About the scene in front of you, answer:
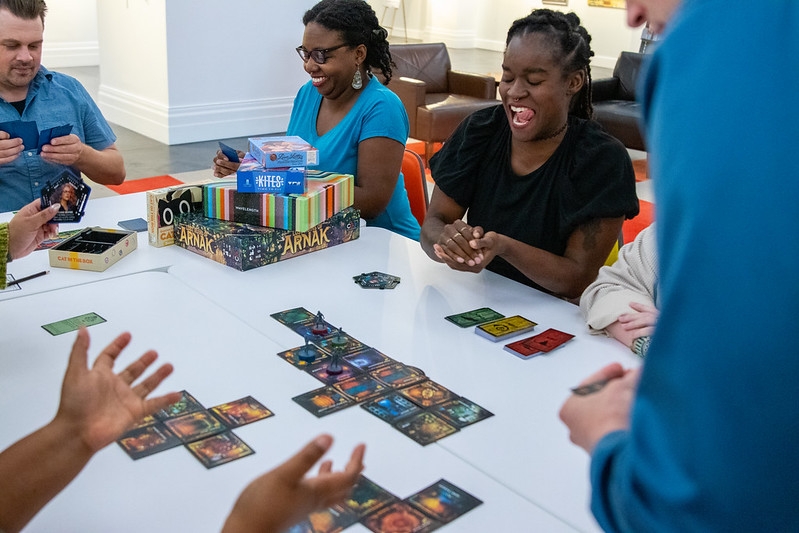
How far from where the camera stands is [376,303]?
2.00 metres

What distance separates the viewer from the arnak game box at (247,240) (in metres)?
2.19

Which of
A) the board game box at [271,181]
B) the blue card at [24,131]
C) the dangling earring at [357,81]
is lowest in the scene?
the board game box at [271,181]

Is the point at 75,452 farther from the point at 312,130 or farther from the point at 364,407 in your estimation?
the point at 312,130

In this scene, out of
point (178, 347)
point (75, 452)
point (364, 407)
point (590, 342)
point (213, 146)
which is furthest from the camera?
point (213, 146)

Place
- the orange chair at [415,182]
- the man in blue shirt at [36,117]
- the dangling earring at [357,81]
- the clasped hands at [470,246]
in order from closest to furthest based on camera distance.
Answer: the clasped hands at [470,246] → the man in blue shirt at [36,117] → the dangling earring at [357,81] → the orange chair at [415,182]

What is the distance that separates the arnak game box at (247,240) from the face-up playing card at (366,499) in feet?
3.37

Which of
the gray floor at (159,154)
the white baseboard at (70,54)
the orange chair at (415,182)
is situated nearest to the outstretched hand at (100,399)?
the orange chair at (415,182)

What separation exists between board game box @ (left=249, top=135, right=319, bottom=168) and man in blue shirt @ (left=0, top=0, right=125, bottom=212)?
2.08 ft

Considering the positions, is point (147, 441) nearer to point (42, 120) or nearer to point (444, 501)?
point (444, 501)

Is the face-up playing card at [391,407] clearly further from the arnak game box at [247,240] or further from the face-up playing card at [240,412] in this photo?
the arnak game box at [247,240]

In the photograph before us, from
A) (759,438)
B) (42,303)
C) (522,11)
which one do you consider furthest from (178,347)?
(522,11)

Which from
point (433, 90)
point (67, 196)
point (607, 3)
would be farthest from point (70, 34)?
point (67, 196)

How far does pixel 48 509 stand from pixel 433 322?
0.95m

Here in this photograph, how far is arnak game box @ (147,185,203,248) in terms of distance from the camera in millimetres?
2301
